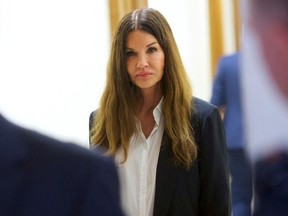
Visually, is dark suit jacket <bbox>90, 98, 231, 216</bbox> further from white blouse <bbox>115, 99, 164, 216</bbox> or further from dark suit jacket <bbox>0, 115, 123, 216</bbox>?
dark suit jacket <bbox>0, 115, 123, 216</bbox>

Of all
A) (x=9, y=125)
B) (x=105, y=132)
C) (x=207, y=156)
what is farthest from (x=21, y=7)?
(x=9, y=125)

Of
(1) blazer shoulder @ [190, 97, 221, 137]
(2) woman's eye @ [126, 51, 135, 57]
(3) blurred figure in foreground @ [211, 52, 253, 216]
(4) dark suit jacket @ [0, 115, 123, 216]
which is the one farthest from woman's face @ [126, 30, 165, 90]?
(3) blurred figure in foreground @ [211, 52, 253, 216]

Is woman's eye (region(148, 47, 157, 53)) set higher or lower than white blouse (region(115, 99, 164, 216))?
higher

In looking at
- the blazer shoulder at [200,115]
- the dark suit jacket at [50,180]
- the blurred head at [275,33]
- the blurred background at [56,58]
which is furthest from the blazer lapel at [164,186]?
the blurred background at [56,58]

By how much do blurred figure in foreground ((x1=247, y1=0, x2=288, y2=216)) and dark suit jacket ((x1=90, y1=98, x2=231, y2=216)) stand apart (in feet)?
2.74

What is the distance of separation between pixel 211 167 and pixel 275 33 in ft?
2.99

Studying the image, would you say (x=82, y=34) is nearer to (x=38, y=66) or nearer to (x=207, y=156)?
(x=38, y=66)

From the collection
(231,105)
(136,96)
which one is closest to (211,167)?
(136,96)

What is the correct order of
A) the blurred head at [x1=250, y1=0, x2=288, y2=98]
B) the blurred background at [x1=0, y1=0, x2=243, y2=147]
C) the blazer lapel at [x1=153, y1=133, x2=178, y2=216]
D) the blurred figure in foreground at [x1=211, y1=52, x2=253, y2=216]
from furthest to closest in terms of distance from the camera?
the blurred background at [x1=0, y1=0, x2=243, y2=147] < the blurred figure in foreground at [x1=211, y1=52, x2=253, y2=216] < the blazer lapel at [x1=153, y1=133, x2=178, y2=216] < the blurred head at [x1=250, y1=0, x2=288, y2=98]

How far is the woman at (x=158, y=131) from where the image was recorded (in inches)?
52.4

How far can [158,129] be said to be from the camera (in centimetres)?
140

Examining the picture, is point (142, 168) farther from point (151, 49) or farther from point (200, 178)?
point (151, 49)

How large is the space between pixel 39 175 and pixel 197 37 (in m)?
2.91

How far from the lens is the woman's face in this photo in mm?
1362
